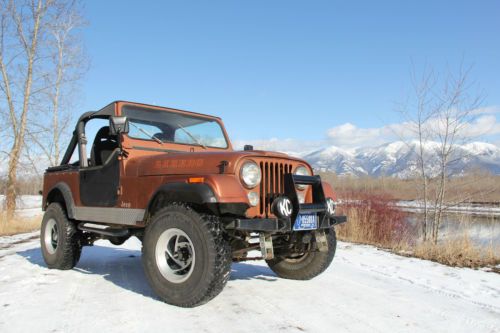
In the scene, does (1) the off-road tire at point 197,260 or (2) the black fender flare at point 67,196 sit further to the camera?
(2) the black fender flare at point 67,196

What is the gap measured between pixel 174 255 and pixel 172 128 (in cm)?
216

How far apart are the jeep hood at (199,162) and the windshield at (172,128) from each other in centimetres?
83

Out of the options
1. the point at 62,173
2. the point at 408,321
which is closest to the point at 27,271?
the point at 62,173

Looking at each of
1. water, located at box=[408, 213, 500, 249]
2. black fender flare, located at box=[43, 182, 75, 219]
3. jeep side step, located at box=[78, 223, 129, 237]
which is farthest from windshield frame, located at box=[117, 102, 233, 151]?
water, located at box=[408, 213, 500, 249]

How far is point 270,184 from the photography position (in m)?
3.97

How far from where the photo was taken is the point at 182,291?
3.63m

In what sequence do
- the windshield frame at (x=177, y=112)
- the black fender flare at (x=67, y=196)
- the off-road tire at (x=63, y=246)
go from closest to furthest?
the windshield frame at (x=177, y=112) → the off-road tire at (x=63, y=246) → the black fender flare at (x=67, y=196)

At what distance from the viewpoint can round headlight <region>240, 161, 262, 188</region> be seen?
3730 mm

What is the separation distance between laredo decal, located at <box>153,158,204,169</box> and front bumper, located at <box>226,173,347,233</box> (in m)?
0.67

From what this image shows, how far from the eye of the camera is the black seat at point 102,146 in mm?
5785

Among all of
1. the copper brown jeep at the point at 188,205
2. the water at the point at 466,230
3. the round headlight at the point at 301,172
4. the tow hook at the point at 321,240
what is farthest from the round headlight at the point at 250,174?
the water at the point at 466,230

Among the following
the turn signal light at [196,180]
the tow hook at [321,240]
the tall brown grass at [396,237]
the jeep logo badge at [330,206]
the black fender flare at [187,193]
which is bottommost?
the tall brown grass at [396,237]

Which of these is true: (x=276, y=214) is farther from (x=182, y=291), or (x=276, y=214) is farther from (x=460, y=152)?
(x=460, y=152)

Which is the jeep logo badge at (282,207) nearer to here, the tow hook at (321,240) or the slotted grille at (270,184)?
the slotted grille at (270,184)
